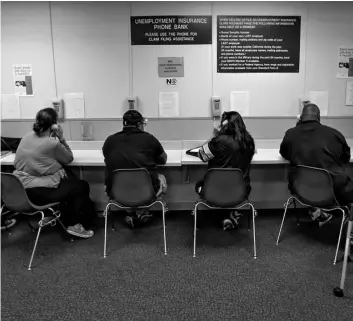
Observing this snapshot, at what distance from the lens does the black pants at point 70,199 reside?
9.01ft

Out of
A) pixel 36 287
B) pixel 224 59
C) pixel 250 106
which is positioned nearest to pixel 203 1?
pixel 224 59

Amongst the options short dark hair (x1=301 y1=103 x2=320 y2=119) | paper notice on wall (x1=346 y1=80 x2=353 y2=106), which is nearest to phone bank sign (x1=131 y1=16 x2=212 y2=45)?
short dark hair (x1=301 y1=103 x2=320 y2=119)

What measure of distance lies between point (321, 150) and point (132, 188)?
142cm

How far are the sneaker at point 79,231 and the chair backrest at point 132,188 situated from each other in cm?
54

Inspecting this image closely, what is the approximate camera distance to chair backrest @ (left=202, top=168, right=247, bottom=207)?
2.53m

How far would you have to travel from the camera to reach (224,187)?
8.41ft

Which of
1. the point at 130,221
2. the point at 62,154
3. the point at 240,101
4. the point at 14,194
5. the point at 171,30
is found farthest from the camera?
the point at 240,101

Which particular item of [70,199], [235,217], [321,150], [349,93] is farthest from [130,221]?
[349,93]

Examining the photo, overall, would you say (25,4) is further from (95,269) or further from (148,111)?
(95,269)

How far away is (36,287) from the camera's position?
2299mm

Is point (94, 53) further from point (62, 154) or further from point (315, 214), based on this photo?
point (315, 214)

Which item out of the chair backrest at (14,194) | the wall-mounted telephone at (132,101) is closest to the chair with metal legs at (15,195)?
the chair backrest at (14,194)

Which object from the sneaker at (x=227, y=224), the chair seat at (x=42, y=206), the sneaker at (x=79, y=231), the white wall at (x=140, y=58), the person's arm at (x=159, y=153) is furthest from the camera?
the white wall at (x=140, y=58)

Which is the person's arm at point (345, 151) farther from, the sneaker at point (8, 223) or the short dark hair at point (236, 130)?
the sneaker at point (8, 223)
